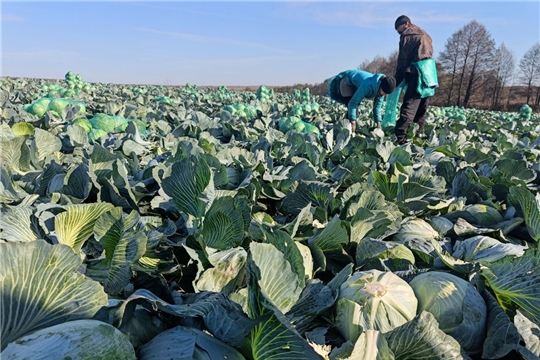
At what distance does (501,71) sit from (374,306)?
63471mm

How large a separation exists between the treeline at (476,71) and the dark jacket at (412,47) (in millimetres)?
40266

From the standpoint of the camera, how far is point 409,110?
23.9 feet

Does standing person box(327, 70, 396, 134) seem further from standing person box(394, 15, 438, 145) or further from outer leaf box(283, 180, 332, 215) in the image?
outer leaf box(283, 180, 332, 215)

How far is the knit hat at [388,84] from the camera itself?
7684mm

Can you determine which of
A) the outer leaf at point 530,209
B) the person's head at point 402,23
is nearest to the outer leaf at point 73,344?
the outer leaf at point 530,209

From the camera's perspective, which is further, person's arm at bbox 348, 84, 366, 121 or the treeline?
the treeline

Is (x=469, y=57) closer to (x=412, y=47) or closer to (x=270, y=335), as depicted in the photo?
(x=412, y=47)

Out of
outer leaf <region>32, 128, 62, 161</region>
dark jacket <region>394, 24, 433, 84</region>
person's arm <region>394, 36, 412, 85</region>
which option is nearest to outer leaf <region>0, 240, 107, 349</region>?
outer leaf <region>32, 128, 62, 161</region>

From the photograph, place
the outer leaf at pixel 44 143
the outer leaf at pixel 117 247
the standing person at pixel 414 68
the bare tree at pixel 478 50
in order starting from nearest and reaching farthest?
the outer leaf at pixel 117 247 < the outer leaf at pixel 44 143 < the standing person at pixel 414 68 < the bare tree at pixel 478 50

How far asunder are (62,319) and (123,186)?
1.31 metres

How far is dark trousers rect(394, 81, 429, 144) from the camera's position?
280 inches

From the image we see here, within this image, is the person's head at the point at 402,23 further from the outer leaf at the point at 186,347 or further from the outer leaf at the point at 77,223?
the outer leaf at the point at 186,347

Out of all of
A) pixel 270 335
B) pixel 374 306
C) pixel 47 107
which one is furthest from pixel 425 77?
pixel 270 335

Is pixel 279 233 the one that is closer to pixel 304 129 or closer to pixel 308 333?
pixel 308 333
